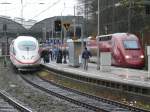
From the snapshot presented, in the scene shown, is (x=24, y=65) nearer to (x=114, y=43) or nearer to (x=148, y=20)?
(x=114, y=43)

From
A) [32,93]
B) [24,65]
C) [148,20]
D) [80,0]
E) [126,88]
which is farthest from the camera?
[80,0]

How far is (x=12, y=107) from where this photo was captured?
20812 mm

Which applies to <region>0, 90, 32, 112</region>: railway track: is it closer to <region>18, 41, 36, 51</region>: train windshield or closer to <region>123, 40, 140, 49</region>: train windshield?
<region>18, 41, 36, 51</region>: train windshield

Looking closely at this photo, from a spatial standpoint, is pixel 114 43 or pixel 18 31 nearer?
pixel 114 43

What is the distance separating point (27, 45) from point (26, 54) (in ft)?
4.37

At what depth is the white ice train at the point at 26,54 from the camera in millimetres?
45125

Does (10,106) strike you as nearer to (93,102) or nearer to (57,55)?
(93,102)

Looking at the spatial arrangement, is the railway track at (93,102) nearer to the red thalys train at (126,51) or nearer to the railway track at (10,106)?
the railway track at (10,106)

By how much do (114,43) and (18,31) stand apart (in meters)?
67.8

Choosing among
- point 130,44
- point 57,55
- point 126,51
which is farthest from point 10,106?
point 57,55

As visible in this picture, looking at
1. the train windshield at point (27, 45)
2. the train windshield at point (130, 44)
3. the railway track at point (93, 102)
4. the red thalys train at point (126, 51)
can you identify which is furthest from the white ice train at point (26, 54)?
the railway track at point (93, 102)

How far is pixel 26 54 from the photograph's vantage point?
4538 centimetres

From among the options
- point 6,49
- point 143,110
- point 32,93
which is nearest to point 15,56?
point 32,93

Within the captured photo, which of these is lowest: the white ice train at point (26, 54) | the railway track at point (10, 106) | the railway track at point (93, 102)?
the railway track at point (93, 102)
